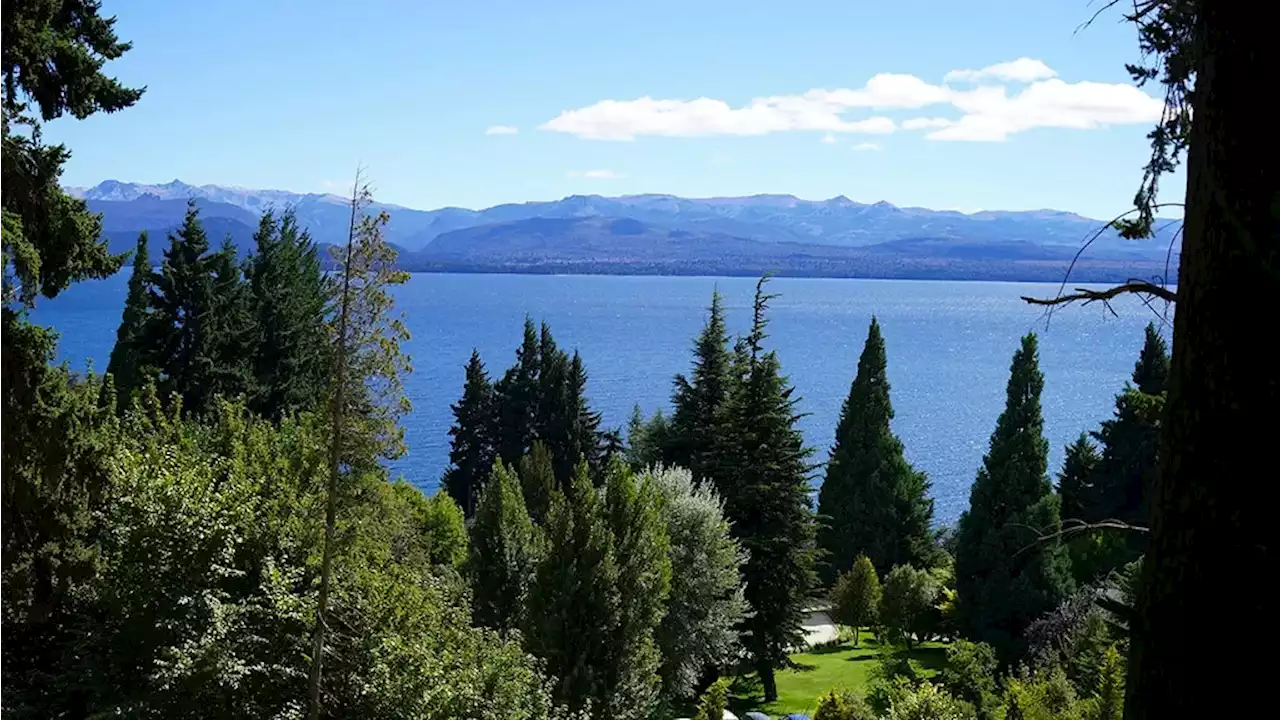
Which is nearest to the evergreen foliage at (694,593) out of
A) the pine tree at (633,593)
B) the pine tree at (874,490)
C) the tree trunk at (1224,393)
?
the pine tree at (633,593)

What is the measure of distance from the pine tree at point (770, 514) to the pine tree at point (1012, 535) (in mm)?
5473

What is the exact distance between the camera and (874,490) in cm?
3828

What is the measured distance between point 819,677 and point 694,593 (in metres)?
8.72

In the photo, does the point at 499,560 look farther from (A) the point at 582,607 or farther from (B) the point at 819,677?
(B) the point at 819,677

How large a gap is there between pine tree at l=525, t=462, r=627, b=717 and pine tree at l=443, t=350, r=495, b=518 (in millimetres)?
36785

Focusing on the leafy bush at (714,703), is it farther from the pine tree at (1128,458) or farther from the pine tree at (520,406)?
the pine tree at (520,406)

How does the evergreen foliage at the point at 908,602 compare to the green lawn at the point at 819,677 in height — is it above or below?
above

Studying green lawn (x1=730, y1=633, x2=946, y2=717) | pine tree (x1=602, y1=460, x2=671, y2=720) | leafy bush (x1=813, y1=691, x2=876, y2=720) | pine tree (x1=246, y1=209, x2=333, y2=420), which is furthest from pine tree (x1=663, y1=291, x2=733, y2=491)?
pine tree (x1=602, y1=460, x2=671, y2=720)

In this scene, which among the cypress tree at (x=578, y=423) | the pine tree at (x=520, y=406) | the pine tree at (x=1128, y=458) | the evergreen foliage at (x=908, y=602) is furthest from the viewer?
the pine tree at (x=520, y=406)

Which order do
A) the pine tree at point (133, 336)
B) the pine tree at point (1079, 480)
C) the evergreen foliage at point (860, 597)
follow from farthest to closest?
the pine tree at point (1079, 480), the evergreen foliage at point (860, 597), the pine tree at point (133, 336)

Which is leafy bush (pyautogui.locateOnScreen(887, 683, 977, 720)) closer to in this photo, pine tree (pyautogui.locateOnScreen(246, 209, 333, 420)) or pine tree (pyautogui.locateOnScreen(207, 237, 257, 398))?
pine tree (pyautogui.locateOnScreen(246, 209, 333, 420))

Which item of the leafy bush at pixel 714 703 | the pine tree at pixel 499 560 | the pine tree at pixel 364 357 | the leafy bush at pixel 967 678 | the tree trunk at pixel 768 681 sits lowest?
the tree trunk at pixel 768 681

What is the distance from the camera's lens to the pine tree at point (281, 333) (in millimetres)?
31797

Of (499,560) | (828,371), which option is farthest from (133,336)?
(828,371)
